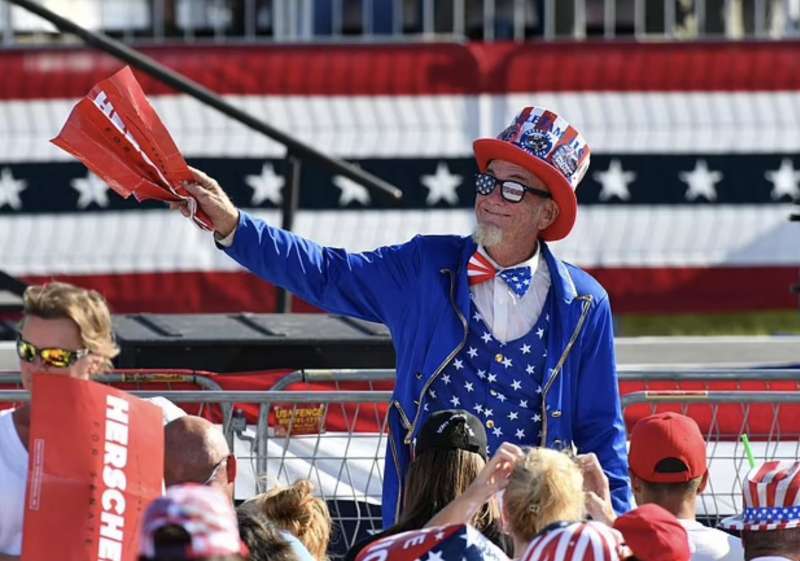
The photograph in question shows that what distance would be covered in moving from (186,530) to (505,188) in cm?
267

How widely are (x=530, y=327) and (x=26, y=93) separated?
6.62 m

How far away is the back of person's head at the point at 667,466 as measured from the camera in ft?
17.8

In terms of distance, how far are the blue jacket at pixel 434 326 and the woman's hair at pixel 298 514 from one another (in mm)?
380

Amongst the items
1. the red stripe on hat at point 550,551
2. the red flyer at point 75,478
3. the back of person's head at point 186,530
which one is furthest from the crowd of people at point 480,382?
the back of person's head at point 186,530

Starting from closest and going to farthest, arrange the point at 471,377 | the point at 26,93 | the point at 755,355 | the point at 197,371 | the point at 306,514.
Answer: the point at 306,514 → the point at 471,377 → the point at 197,371 → the point at 755,355 → the point at 26,93

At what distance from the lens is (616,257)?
11.9 metres

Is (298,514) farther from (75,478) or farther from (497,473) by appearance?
(75,478)

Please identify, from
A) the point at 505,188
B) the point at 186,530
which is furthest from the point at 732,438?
the point at 186,530

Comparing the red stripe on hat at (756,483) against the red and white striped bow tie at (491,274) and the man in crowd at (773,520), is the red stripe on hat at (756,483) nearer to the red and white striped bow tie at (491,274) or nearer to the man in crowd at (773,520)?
the man in crowd at (773,520)

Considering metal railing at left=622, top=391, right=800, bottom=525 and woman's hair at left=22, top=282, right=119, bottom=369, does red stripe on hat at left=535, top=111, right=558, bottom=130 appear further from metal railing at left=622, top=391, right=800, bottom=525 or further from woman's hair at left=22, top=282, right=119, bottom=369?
woman's hair at left=22, top=282, right=119, bottom=369

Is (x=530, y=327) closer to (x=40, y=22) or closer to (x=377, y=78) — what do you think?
(x=377, y=78)

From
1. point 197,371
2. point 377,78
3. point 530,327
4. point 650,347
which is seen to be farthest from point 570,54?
point 530,327

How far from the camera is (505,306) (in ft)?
18.6

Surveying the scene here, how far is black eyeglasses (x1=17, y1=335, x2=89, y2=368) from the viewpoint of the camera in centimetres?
460
